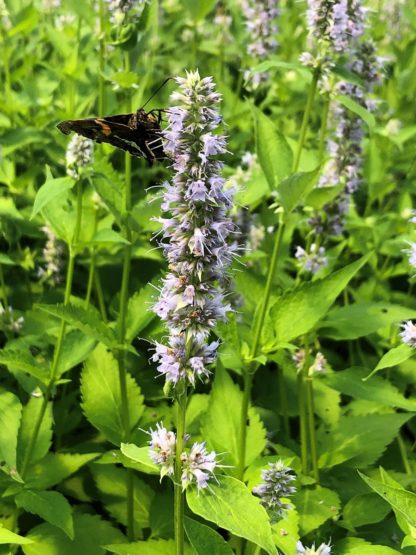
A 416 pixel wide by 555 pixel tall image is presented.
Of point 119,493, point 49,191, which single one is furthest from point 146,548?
point 49,191

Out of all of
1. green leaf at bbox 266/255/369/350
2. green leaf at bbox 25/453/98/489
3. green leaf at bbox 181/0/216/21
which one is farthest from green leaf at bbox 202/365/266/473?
green leaf at bbox 181/0/216/21

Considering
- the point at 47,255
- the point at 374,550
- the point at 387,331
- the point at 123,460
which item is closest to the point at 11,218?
the point at 47,255

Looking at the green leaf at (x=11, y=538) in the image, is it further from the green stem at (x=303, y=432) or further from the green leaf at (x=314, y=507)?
the green stem at (x=303, y=432)

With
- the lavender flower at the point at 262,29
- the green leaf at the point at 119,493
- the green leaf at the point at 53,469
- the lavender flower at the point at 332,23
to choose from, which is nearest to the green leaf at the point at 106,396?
the green leaf at the point at 53,469

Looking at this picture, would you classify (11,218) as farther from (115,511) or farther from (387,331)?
(387,331)

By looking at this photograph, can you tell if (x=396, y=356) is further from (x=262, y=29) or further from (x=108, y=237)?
(x=262, y=29)
